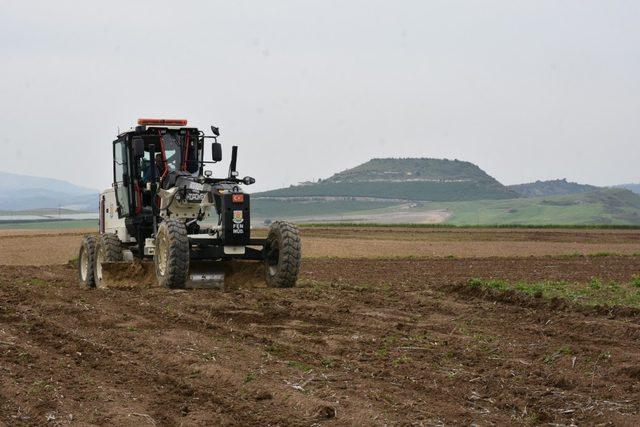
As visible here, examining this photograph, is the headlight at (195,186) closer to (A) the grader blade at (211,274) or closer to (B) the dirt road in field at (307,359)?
(A) the grader blade at (211,274)

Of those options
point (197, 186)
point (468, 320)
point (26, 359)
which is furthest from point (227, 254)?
point (26, 359)

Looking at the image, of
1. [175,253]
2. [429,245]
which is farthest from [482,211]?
[175,253]

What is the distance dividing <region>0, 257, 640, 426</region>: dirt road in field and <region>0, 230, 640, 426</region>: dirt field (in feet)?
0.09

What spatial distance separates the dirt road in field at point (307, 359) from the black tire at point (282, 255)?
1.42 feet

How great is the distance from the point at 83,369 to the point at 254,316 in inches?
181

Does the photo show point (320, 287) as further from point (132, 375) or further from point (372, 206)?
point (372, 206)

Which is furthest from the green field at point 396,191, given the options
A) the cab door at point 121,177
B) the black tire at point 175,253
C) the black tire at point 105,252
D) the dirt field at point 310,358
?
the dirt field at point 310,358

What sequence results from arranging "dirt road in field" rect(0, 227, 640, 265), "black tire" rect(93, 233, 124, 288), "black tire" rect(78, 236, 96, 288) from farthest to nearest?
1. "dirt road in field" rect(0, 227, 640, 265)
2. "black tire" rect(78, 236, 96, 288)
3. "black tire" rect(93, 233, 124, 288)

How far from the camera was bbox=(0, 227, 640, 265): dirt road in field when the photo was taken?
3616cm

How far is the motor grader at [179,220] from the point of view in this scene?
1723 cm

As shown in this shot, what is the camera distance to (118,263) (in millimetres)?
18359

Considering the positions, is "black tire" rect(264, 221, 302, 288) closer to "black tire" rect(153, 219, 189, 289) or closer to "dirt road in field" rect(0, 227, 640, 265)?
"black tire" rect(153, 219, 189, 289)

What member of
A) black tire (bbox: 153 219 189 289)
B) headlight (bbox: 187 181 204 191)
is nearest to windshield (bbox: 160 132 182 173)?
headlight (bbox: 187 181 204 191)

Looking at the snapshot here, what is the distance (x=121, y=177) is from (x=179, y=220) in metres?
3.08
